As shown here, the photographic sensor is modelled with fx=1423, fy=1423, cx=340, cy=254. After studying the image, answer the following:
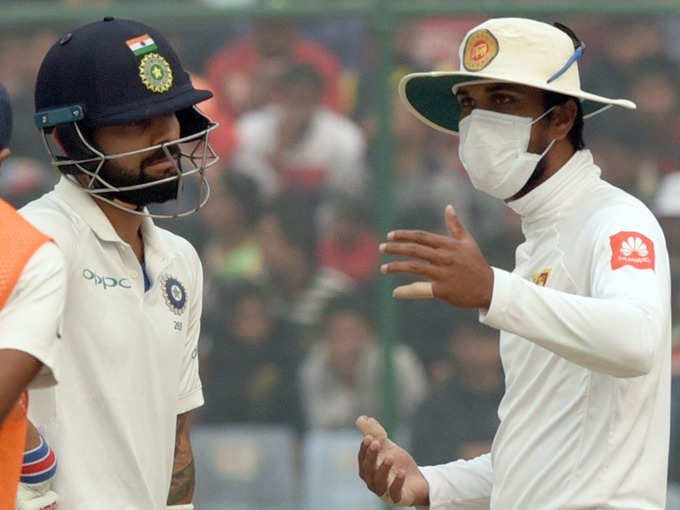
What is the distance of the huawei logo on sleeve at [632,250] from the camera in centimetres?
361

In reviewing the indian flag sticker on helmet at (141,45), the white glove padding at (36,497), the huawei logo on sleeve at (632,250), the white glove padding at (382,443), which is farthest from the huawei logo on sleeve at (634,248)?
the white glove padding at (36,497)

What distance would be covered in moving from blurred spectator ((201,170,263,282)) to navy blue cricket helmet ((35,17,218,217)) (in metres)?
2.68

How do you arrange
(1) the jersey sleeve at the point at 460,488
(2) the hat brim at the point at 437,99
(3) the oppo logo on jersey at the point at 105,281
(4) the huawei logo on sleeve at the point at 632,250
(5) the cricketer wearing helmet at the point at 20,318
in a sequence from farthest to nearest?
(2) the hat brim at the point at 437,99 → (1) the jersey sleeve at the point at 460,488 → (3) the oppo logo on jersey at the point at 105,281 → (4) the huawei logo on sleeve at the point at 632,250 → (5) the cricketer wearing helmet at the point at 20,318

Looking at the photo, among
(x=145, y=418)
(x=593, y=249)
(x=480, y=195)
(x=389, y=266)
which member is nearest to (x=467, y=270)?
(x=389, y=266)

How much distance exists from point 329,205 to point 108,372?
9.84 feet

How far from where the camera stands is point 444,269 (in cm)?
346

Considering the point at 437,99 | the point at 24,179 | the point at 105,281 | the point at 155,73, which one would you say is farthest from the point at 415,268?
the point at 24,179

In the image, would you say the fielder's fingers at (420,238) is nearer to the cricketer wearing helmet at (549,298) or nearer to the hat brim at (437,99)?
the cricketer wearing helmet at (549,298)

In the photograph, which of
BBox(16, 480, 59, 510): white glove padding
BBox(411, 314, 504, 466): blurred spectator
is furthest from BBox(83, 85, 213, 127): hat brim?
BBox(411, 314, 504, 466): blurred spectator

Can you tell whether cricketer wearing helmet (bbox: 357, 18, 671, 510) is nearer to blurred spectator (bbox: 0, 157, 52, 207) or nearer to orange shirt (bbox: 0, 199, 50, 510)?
orange shirt (bbox: 0, 199, 50, 510)

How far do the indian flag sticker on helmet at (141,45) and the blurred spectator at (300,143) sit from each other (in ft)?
8.69

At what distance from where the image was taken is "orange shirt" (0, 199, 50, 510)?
10.1 ft

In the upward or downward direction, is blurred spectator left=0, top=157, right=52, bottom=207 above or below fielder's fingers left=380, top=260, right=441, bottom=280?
below

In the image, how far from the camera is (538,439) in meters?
3.87
